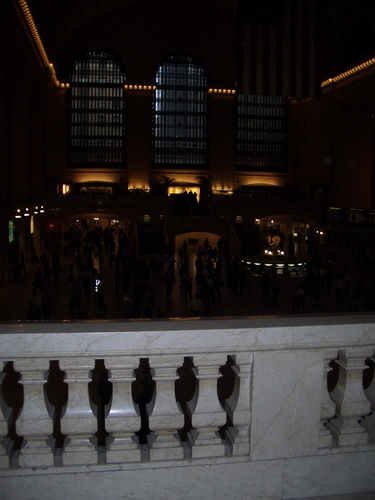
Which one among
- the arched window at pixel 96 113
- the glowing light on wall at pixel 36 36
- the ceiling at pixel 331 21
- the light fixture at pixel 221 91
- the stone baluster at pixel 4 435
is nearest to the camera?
the stone baluster at pixel 4 435

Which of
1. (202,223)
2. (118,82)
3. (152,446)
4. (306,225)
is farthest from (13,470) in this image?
(118,82)

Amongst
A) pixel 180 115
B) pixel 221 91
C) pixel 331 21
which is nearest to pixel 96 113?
pixel 180 115

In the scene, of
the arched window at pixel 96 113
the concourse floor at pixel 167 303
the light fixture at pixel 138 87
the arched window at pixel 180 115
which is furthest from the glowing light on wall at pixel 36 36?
the concourse floor at pixel 167 303

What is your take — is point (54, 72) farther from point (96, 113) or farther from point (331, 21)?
point (331, 21)

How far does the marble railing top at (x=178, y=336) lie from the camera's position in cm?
203

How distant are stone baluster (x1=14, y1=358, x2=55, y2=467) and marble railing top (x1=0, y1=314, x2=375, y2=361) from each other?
6 cm

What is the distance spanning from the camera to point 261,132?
45.9m

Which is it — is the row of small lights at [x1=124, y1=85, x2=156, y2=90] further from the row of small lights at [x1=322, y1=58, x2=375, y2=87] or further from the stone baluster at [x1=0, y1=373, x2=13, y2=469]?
the stone baluster at [x1=0, y1=373, x2=13, y2=469]

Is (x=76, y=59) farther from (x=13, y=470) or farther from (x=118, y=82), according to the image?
(x=13, y=470)

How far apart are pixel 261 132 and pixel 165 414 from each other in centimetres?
4545

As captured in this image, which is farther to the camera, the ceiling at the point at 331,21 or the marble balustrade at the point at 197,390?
the ceiling at the point at 331,21

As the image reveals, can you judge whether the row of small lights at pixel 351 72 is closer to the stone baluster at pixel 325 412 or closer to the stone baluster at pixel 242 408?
the stone baluster at pixel 325 412

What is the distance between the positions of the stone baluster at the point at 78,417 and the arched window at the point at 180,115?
142 feet

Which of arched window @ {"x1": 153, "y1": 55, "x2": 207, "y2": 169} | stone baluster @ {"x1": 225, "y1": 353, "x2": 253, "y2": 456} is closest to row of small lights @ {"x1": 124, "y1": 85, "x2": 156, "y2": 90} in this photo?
arched window @ {"x1": 153, "y1": 55, "x2": 207, "y2": 169}
